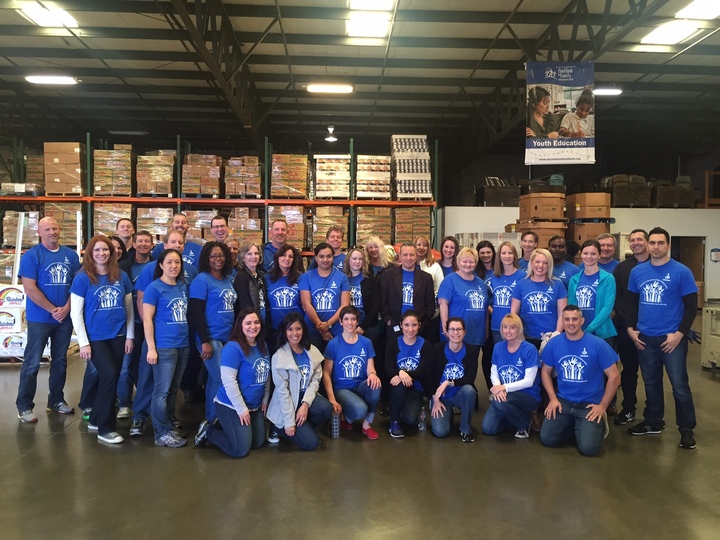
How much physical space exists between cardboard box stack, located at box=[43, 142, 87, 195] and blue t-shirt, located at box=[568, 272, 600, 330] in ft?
31.1

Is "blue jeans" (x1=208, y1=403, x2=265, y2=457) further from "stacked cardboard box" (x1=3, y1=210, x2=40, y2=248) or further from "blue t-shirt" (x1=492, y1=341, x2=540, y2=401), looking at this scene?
"stacked cardboard box" (x1=3, y1=210, x2=40, y2=248)

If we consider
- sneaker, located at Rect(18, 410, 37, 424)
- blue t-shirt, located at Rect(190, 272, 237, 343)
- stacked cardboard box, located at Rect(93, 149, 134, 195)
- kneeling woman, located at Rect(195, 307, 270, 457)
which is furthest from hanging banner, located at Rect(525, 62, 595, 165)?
stacked cardboard box, located at Rect(93, 149, 134, 195)

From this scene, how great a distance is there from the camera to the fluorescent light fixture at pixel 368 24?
28.2 ft

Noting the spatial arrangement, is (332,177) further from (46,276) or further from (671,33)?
(671,33)

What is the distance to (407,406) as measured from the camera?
4867mm

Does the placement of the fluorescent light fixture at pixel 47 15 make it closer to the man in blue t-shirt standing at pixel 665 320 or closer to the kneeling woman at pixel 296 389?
the kneeling woman at pixel 296 389

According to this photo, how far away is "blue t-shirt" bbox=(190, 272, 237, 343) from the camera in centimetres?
447

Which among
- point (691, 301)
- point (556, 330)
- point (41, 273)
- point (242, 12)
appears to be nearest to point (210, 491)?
point (41, 273)

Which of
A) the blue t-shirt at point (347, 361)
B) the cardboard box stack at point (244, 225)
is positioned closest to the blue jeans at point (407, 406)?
the blue t-shirt at point (347, 361)

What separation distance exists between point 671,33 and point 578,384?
813 centimetres

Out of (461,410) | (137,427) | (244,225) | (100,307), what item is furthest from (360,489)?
(244,225)

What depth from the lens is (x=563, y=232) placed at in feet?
39.0

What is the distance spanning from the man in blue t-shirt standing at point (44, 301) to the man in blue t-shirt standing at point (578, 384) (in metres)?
4.54

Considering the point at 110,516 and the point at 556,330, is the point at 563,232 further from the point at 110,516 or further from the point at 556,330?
the point at 110,516
